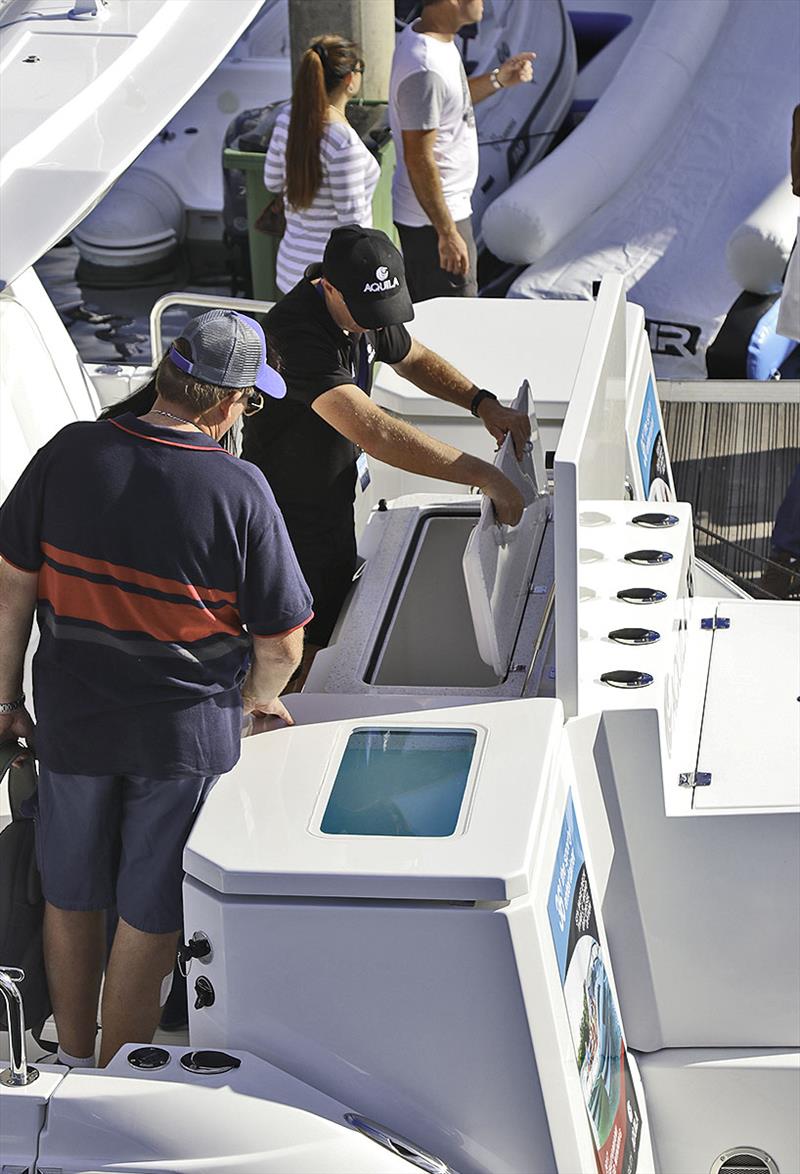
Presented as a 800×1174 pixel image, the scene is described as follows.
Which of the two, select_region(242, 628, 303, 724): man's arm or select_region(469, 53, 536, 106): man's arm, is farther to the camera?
select_region(469, 53, 536, 106): man's arm

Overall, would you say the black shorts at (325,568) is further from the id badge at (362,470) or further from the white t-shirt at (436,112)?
the white t-shirt at (436,112)

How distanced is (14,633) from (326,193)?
2.91 meters

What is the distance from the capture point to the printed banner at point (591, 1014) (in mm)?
2117

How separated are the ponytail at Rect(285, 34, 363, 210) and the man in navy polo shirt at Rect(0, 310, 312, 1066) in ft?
8.68

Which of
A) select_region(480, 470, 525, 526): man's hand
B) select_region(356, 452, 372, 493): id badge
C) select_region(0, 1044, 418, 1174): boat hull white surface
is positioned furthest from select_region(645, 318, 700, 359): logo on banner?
select_region(0, 1044, 418, 1174): boat hull white surface

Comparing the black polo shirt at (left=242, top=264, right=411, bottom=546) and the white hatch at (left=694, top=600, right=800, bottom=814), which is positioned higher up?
the black polo shirt at (left=242, top=264, right=411, bottom=546)

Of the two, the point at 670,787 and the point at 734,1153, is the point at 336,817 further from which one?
the point at 734,1153

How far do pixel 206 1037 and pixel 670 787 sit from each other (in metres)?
0.87

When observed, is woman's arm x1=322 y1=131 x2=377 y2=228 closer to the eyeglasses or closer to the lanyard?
the lanyard

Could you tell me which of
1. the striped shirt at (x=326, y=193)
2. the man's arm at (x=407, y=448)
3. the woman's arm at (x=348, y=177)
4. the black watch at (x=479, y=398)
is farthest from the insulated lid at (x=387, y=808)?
the woman's arm at (x=348, y=177)

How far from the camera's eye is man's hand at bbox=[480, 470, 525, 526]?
2721 millimetres

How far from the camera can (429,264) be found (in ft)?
18.4

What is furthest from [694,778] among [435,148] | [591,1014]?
[435,148]

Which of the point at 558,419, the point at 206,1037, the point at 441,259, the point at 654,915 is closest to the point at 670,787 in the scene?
the point at 654,915
